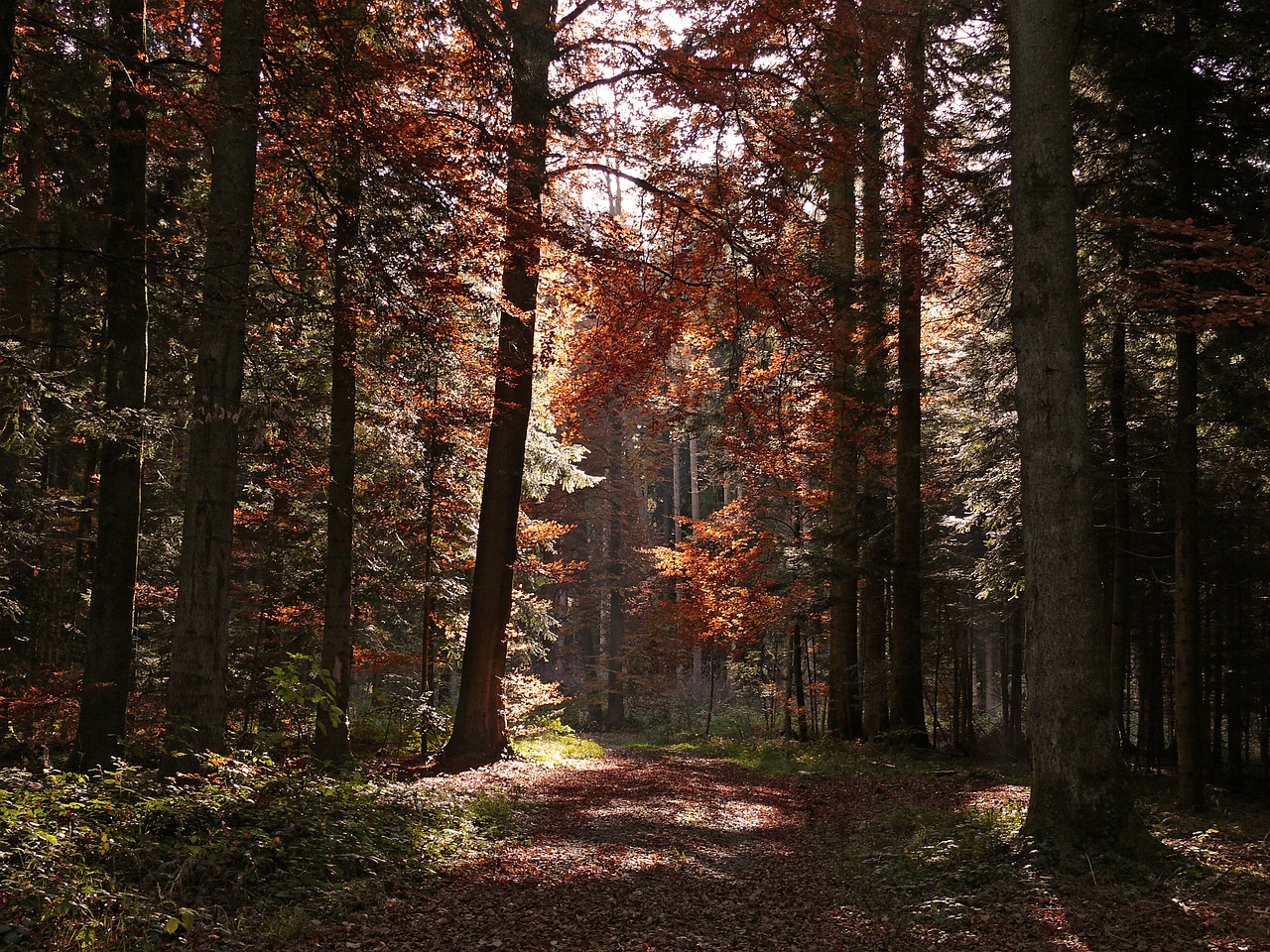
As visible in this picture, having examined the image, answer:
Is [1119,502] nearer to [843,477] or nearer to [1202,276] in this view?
[1202,276]

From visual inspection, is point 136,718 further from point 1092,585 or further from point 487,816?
point 1092,585

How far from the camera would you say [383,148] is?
8.33m

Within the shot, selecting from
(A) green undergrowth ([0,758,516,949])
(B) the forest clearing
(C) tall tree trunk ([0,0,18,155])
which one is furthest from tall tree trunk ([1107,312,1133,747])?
(C) tall tree trunk ([0,0,18,155])

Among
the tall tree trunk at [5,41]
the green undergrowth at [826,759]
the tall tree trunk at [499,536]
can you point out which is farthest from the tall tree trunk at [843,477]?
the tall tree trunk at [5,41]

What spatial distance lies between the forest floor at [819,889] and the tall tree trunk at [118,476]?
12.5ft

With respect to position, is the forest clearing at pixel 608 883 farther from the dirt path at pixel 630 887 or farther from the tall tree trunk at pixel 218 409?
the tall tree trunk at pixel 218 409

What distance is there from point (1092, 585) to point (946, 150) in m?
9.00

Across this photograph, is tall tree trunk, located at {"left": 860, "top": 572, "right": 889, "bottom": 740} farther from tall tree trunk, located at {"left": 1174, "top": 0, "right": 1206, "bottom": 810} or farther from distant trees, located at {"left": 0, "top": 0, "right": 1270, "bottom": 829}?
tall tree trunk, located at {"left": 1174, "top": 0, "right": 1206, "bottom": 810}

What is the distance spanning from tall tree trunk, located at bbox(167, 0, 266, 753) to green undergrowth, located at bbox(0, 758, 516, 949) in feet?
2.64

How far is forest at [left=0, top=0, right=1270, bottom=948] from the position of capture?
698 centimetres

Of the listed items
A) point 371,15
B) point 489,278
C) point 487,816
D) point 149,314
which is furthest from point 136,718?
point 371,15

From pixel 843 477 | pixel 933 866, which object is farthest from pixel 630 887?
pixel 843 477

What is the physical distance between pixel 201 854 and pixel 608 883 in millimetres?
3076

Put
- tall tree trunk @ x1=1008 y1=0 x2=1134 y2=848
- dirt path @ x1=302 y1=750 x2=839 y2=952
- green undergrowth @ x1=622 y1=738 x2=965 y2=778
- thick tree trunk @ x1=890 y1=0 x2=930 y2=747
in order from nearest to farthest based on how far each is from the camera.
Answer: dirt path @ x1=302 y1=750 x2=839 y2=952
tall tree trunk @ x1=1008 y1=0 x2=1134 y2=848
green undergrowth @ x1=622 y1=738 x2=965 y2=778
thick tree trunk @ x1=890 y1=0 x2=930 y2=747
